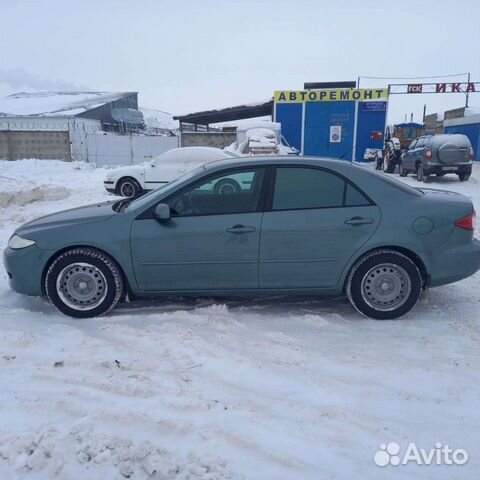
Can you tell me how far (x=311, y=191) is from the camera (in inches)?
163

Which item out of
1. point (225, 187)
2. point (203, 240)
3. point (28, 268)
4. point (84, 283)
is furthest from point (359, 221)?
point (28, 268)

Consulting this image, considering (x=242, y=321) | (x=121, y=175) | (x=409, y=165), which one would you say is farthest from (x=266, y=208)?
(x=409, y=165)

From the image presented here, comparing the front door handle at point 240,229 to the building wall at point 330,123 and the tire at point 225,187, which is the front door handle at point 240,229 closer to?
the tire at point 225,187

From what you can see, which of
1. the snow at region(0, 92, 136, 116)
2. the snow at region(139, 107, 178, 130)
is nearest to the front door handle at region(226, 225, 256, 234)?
the snow at region(0, 92, 136, 116)

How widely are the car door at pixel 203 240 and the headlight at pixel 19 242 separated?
1.00m

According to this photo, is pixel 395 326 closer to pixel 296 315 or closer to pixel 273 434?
pixel 296 315

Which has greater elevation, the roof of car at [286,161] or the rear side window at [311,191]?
the roof of car at [286,161]

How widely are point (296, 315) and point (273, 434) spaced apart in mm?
1778

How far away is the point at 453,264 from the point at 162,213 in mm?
2742

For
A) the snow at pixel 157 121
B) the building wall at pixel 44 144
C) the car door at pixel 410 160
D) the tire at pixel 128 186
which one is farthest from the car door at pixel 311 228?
the snow at pixel 157 121

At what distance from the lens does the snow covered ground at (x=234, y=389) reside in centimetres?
235

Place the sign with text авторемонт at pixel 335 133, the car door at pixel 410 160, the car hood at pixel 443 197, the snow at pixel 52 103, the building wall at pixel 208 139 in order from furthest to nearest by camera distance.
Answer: the snow at pixel 52 103, the building wall at pixel 208 139, the sign with text авторемонт at pixel 335 133, the car door at pixel 410 160, the car hood at pixel 443 197

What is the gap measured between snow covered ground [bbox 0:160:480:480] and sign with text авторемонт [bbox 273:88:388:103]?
21.1 metres

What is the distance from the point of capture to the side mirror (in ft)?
13.2
